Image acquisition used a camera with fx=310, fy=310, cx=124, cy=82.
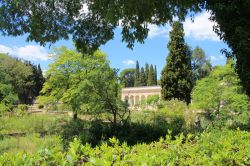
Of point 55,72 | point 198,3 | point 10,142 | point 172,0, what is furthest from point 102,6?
point 55,72

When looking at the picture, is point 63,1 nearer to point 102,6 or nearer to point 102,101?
point 102,6

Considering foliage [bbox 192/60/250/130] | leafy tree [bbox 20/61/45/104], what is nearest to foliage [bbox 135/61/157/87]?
leafy tree [bbox 20/61/45/104]

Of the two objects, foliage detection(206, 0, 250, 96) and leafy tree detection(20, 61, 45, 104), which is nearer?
foliage detection(206, 0, 250, 96)

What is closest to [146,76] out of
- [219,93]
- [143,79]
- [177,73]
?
[143,79]

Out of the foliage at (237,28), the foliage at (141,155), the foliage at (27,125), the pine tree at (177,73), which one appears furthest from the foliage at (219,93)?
the foliage at (141,155)

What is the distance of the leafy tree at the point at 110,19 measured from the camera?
260 inches

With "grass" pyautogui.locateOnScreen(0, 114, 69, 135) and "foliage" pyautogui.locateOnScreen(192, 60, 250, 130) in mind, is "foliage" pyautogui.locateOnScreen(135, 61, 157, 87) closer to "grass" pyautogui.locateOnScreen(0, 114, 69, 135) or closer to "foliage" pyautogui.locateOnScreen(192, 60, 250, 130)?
"foliage" pyautogui.locateOnScreen(192, 60, 250, 130)

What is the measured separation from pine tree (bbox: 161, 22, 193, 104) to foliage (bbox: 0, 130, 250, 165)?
1132 inches

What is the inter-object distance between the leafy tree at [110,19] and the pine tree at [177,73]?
78.8ft

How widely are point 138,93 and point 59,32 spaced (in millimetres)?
46146

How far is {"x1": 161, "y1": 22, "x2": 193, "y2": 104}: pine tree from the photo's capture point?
32469 millimetres

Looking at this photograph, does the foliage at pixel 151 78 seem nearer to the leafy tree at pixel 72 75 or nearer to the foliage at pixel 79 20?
the leafy tree at pixel 72 75

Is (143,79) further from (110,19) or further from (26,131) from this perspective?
(110,19)

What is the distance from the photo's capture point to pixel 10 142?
12508 millimetres
